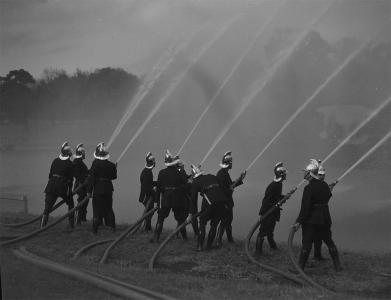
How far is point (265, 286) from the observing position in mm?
9031

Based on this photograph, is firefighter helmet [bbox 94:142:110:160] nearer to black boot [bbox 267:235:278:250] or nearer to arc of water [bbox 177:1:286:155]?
black boot [bbox 267:235:278:250]

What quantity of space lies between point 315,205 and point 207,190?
2641 millimetres

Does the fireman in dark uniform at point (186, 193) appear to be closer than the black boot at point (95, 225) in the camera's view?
Yes

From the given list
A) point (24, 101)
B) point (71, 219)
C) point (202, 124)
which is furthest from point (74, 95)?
point (71, 219)

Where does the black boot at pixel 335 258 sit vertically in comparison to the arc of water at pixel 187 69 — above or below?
below

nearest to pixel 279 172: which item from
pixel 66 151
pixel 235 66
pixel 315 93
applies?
pixel 66 151

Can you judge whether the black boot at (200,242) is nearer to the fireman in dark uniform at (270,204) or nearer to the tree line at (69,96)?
the fireman in dark uniform at (270,204)

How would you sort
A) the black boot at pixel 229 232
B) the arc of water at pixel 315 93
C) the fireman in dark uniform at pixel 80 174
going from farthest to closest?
1. the arc of water at pixel 315 93
2. the fireman in dark uniform at pixel 80 174
3. the black boot at pixel 229 232

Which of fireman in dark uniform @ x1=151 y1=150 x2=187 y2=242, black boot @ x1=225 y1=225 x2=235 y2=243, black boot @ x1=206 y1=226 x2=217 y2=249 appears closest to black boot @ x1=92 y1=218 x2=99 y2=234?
fireman in dark uniform @ x1=151 y1=150 x2=187 y2=242

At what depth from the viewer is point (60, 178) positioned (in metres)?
14.3

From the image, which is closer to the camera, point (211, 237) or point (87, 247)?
point (211, 237)

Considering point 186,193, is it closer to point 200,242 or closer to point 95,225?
point 200,242

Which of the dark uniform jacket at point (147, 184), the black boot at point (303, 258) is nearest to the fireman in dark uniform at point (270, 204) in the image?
the black boot at point (303, 258)

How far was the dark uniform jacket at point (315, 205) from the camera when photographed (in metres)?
10.2
